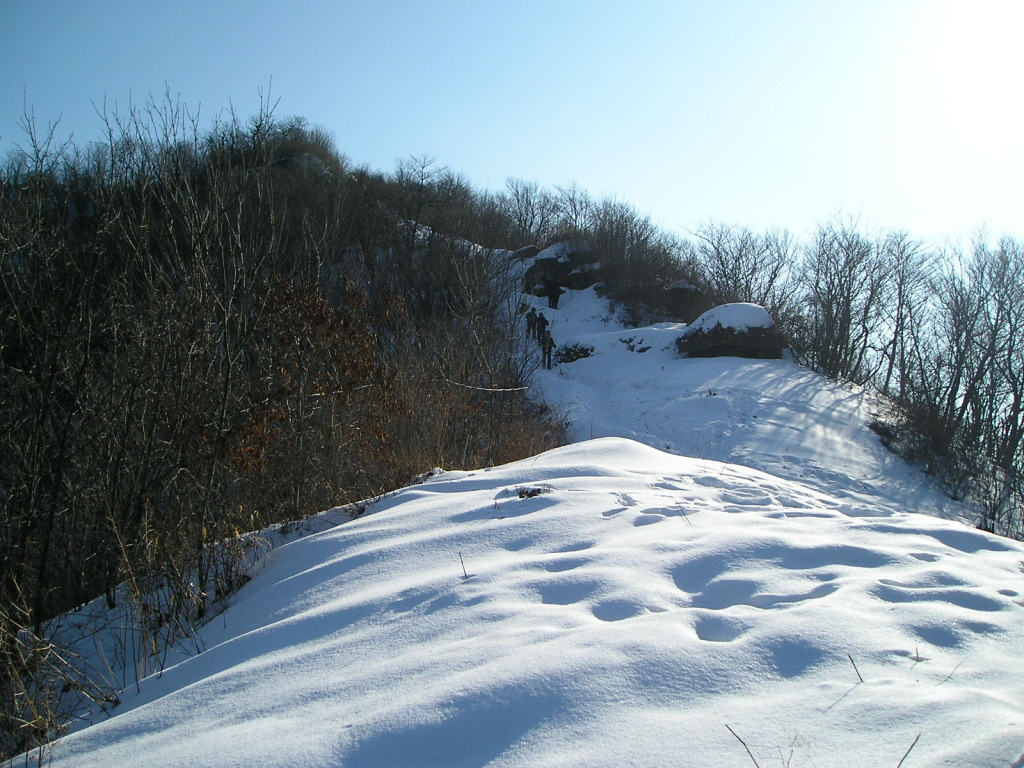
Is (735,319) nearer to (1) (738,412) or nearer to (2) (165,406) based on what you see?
(1) (738,412)

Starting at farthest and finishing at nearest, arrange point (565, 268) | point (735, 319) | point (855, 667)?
point (565, 268)
point (735, 319)
point (855, 667)

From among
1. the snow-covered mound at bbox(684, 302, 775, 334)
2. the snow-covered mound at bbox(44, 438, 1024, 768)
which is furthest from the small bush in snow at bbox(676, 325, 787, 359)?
the snow-covered mound at bbox(44, 438, 1024, 768)

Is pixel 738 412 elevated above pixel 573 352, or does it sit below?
below

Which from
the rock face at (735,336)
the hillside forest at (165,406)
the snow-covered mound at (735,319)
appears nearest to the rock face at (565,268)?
the snow-covered mound at (735,319)

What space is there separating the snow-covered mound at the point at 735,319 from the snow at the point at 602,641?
59.8 ft

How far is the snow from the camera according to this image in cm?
177

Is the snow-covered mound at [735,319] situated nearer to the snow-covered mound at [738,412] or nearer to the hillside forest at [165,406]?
the snow-covered mound at [738,412]

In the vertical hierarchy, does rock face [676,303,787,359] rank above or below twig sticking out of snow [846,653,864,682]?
above

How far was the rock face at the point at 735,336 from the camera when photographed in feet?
72.6

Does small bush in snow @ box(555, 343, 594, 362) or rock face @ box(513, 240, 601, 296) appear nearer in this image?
small bush in snow @ box(555, 343, 594, 362)

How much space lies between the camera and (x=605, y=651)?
2191 millimetres

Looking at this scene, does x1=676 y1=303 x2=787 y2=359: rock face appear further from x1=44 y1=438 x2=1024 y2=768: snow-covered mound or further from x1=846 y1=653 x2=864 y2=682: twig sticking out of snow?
x1=846 y1=653 x2=864 y2=682: twig sticking out of snow

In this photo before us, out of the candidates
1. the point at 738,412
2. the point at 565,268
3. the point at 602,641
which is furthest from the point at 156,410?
the point at 565,268

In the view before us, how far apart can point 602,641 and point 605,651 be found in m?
0.08
